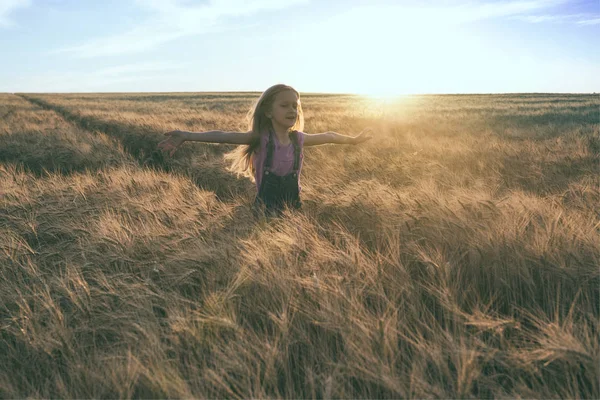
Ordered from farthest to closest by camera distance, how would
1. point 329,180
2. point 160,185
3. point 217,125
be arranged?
point 217,125
point 329,180
point 160,185

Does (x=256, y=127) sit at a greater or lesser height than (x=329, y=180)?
greater

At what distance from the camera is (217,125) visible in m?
11.4

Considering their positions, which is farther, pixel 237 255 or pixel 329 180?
pixel 329 180

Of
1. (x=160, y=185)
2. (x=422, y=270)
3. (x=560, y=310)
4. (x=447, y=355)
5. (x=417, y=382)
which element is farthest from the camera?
(x=160, y=185)

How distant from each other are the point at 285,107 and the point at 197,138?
0.68 meters

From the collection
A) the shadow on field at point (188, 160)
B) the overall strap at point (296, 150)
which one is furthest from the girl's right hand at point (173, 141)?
the shadow on field at point (188, 160)

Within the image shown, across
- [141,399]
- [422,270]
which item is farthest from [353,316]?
[141,399]

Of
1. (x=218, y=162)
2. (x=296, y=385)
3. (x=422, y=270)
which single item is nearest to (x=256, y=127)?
(x=422, y=270)

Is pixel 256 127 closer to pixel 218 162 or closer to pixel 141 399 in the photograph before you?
pixel 141 399

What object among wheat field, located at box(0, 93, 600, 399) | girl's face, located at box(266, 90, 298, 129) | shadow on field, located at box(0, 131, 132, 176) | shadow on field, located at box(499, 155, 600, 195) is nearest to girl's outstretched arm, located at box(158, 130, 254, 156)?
girl's face, located at box(266, 90, 298, 129)

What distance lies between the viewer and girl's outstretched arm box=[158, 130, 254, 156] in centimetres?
247

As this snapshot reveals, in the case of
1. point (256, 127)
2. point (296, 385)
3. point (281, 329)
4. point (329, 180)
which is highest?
point (256, 127)

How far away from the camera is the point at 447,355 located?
1.24 metres

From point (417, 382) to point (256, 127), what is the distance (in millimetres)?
2225
